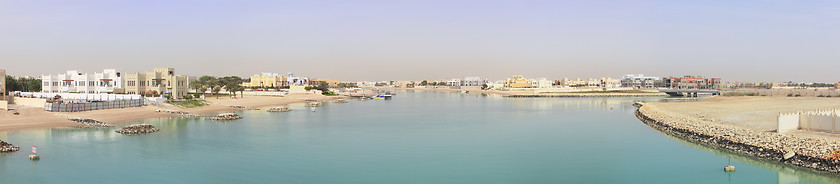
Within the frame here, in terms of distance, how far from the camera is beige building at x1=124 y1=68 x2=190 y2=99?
77.7 m

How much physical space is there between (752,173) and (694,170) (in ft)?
9.10

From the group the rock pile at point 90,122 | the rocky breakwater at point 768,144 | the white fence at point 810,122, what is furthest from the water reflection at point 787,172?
the rock pile at point 90,122

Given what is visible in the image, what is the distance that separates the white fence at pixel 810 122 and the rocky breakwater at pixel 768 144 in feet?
3.82

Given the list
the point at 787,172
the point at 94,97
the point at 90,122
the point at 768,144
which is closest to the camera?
the point at 787,172

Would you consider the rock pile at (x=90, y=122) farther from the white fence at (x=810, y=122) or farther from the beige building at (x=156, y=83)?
the white fence at (x=810, y=122)

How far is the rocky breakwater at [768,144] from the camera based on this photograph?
26188 mm

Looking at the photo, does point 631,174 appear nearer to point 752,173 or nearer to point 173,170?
point 752,173

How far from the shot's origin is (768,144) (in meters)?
31.2

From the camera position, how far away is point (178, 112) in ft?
209

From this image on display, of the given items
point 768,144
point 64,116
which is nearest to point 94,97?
point 64,116

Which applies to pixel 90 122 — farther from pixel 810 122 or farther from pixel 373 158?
pixel 810 122

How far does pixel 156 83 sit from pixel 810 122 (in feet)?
273

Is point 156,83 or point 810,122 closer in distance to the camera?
point 810,122

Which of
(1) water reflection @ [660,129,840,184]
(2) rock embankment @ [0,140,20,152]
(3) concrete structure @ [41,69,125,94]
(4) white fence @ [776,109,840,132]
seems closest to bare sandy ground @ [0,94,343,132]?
(2) rock embankment @ [0,140,20,152]
